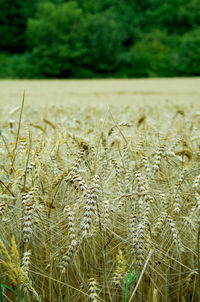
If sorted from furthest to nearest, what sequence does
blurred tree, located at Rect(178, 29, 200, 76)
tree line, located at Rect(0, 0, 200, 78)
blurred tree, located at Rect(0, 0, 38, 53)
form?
blurred tree, located at Rect(0, 0, 38, 53) → tree line, located at Rect(0, 0, 200, 78) → blurred tree, located at Rect(178, 29, 200, 76)

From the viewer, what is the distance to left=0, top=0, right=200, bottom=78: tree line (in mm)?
18469

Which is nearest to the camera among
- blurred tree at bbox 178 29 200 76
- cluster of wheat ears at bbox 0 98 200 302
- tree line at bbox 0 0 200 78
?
cluster of wheat ears at bbox 0 98 200 302

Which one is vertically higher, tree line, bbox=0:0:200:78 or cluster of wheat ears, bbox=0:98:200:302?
tree line, bbox=0:0:200:78

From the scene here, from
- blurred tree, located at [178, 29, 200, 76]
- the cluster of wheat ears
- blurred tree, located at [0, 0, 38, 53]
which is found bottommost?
the cluster of wheat ears

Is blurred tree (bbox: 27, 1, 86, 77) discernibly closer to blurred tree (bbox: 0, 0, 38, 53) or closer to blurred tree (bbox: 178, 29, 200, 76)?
blurred tree (bbox: 0, 0, 38, 53)

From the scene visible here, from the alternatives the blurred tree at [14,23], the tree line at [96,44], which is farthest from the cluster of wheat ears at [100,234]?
the blurred tree at [14,23]

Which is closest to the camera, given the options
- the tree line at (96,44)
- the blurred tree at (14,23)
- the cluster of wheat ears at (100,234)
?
the cluster of wheat ears at (100,234)

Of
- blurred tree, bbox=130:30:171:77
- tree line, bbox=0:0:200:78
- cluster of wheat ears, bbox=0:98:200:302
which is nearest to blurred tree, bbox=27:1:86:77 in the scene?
tree line, bbox=0:0:200:78

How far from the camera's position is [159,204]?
77 cm

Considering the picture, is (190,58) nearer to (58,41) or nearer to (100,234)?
(58,41)

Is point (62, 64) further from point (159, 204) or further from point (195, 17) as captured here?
point (159, 204)

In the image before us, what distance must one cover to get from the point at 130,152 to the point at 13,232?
15.4 inches

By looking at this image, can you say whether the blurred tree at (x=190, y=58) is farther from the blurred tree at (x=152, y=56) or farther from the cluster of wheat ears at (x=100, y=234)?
the cluster of wheat ears at (x=100, y=234)

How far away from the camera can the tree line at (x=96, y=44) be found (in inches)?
727
